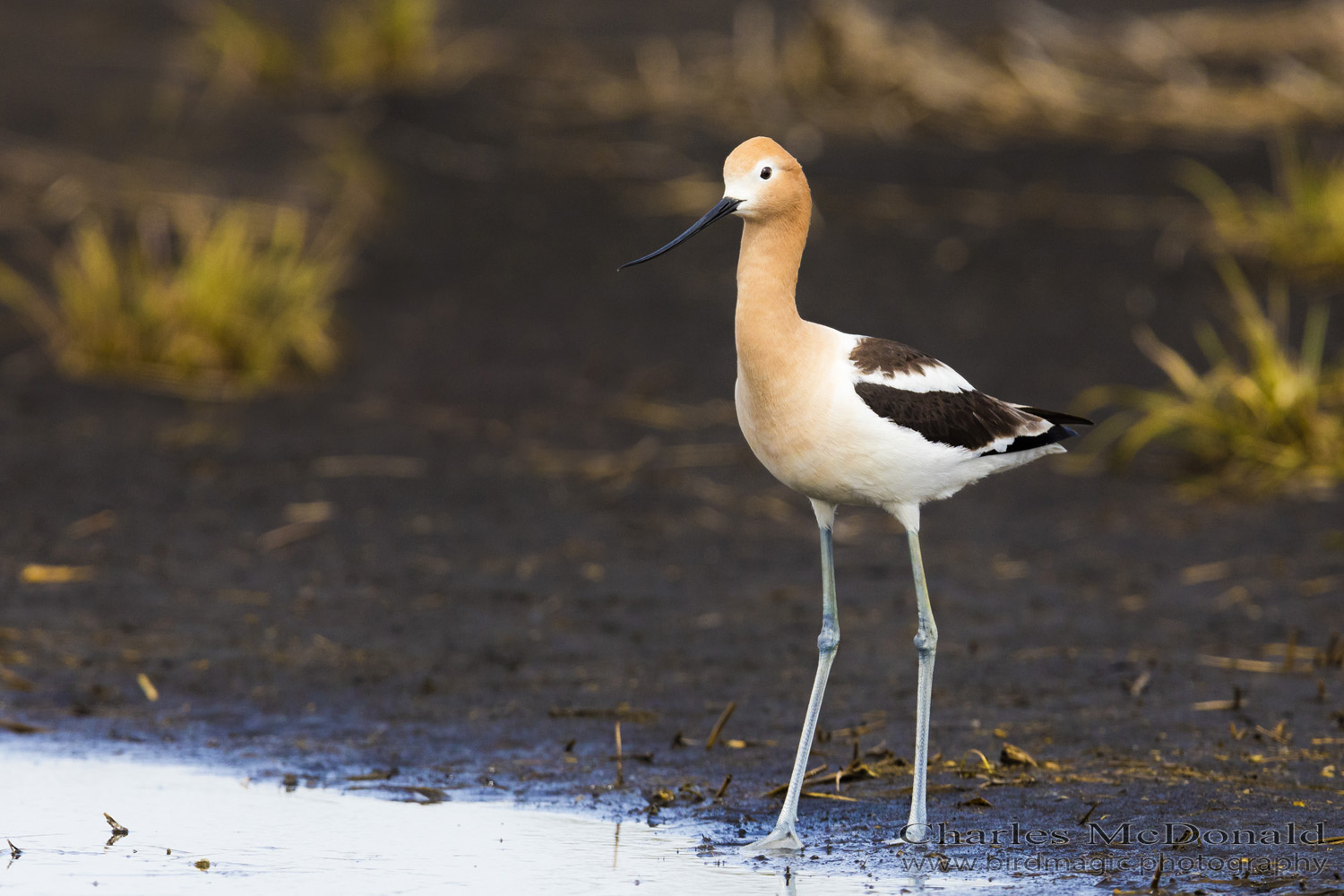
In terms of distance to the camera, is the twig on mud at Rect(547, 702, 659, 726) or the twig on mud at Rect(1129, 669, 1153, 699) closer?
the twig on mud at Rect(547, 702, 659, 726)

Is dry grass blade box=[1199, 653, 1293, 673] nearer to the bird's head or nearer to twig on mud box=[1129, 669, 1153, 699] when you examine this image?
twig on mud box=[1129, 669, 1153, 699]

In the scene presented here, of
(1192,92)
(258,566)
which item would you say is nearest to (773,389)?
(258,566)

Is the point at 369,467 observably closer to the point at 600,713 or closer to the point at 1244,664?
the point at 600,713

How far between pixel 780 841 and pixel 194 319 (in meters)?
6.54

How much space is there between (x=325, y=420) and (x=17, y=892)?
5.58m

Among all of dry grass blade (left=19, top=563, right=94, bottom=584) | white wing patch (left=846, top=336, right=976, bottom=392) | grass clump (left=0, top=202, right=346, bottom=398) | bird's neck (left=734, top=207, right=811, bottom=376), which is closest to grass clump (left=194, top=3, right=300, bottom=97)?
grass clump (left=0, top=202, right=346, bottom=398)

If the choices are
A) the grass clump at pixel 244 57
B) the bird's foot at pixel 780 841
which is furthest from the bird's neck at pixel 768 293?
the grass clump at pixel 244 57

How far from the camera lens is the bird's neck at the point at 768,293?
15.0 ft

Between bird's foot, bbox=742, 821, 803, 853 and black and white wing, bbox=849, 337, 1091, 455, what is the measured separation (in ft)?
3.91

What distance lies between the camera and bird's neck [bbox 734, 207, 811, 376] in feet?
15.0

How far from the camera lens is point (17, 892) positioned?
4434 millimetres

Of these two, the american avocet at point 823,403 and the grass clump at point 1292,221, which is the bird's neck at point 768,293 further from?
the grass clump at point 1292,221

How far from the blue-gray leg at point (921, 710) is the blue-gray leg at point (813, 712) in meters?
0.25

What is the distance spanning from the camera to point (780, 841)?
15.6 ft
